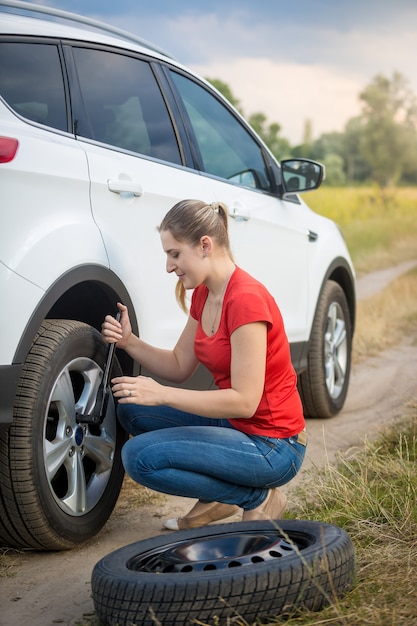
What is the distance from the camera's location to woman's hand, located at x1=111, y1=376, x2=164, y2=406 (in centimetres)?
308

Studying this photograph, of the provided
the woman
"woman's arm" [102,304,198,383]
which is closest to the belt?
the woman

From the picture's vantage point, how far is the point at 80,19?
3.90m

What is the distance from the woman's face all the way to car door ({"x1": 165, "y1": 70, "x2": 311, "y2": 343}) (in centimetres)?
104

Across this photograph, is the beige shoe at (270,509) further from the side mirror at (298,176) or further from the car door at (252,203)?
the side mirror at (298,176)

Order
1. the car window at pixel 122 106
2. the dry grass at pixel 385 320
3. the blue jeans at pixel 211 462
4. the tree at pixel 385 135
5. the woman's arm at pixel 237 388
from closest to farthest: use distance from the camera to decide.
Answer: the woman's arm at pixel 237 388 → the blue jeans at pixel 211 462 → the car window at pixel 122 106 → the dry grass at pixel 385 320 → the tree at pixel 385 135

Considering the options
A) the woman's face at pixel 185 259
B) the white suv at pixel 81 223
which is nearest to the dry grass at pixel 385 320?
the white suv at pixel 81 223

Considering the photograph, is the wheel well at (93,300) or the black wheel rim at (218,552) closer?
the black wheel rim at (218,552)

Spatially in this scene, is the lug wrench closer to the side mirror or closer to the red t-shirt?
the red t-shirt

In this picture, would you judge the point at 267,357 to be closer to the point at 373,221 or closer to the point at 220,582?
the point at 220,582

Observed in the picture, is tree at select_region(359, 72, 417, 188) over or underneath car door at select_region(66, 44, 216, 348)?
over

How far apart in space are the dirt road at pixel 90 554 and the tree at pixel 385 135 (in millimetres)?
48317

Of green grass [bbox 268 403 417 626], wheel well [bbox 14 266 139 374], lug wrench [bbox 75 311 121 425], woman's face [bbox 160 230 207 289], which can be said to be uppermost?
woman's face [bbox 160 230 207 289]

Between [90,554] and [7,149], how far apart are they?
4.93ft

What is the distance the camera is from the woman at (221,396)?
10.5 ft
